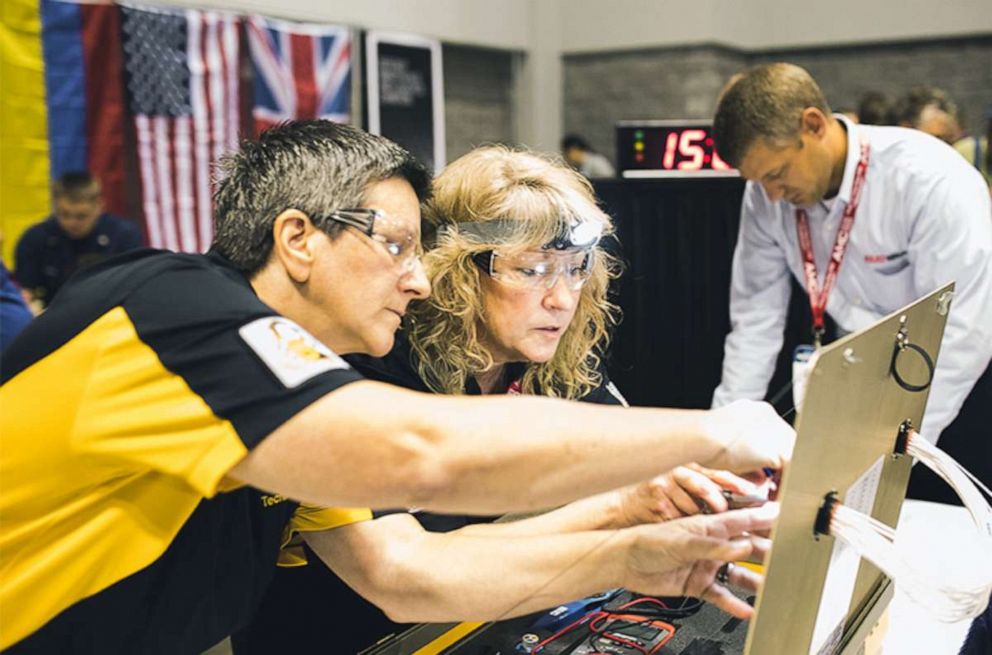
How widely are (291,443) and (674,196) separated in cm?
222

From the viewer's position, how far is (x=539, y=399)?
84cm

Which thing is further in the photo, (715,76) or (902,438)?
(715,76)

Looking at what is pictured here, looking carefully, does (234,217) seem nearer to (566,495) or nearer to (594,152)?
(566,495)

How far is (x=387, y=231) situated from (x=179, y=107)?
14.7 ft

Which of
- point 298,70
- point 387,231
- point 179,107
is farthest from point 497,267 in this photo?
point 298,70

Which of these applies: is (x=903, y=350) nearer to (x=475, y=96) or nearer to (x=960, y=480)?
(x=960, y=480)

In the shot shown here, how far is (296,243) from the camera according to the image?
3.48ft

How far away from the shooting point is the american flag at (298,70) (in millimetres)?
5699

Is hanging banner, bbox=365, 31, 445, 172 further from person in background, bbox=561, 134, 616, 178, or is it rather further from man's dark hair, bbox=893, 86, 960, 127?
man's dark hair, bbox=893, 86, 960, 127

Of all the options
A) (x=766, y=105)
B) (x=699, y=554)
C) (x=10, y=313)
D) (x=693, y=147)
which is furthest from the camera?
(x=693, y=147)

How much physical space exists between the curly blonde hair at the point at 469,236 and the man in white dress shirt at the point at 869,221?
88 centimetres

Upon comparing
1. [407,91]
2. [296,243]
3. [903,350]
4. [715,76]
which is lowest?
[903,350]

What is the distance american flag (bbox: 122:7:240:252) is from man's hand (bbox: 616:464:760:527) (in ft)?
13.5

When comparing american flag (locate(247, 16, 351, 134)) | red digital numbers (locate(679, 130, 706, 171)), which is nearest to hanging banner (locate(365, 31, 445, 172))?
american flag (locate(247, 16, 351, 134))
